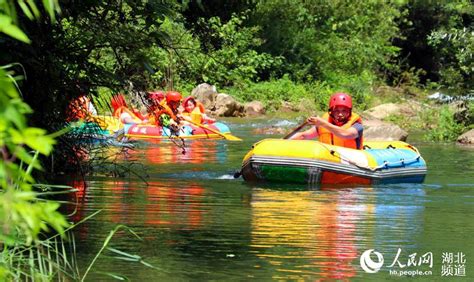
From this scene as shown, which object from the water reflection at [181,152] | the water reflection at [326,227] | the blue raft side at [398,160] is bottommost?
the water reflection at [326,227]

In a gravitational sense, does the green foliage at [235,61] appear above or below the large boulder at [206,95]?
above

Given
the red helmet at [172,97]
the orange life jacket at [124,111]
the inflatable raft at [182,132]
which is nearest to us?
the red helmet at [172,97]

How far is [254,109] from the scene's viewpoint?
24.7m

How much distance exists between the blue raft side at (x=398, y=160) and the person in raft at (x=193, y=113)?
22.0 feet

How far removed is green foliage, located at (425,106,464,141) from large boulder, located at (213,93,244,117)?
20.5 feet

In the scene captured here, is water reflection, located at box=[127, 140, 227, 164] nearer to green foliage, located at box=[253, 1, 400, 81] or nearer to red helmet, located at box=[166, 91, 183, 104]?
red helmet, located at box=[166, 91, 183, 104]

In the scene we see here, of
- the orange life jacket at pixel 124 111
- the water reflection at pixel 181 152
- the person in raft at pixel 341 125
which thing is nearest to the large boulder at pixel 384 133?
the water reflection at pixel 181 152

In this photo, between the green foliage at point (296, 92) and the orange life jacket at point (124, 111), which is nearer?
the orange life jacket at point (124, 111)

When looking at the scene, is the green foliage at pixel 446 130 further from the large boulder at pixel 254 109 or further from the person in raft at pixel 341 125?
the person in raft at pixel 341 125

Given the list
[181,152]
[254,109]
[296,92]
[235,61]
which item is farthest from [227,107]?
[181,152]

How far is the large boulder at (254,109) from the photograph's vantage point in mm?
24417

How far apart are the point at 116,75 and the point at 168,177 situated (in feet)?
11.7

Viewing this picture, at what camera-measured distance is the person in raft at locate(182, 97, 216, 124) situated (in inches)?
720

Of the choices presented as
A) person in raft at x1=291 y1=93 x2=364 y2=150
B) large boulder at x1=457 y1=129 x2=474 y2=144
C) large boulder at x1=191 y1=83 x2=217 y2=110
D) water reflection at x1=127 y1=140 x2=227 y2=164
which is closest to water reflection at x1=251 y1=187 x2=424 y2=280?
person in raft at x1=291 y1=93 x2=364 y2=150
